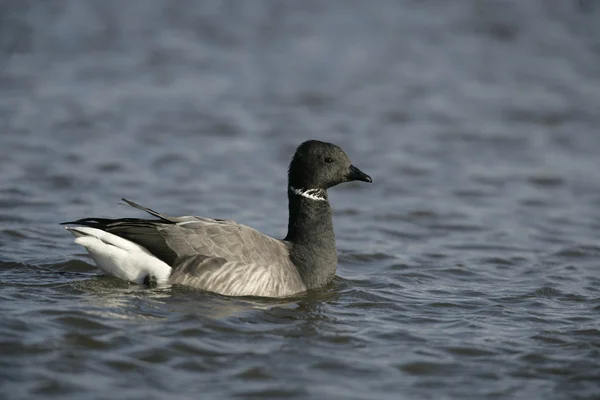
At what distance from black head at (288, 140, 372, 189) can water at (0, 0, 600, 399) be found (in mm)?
1186

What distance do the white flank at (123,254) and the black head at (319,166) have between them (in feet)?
6.36

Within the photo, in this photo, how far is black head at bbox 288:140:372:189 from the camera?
34.7ft

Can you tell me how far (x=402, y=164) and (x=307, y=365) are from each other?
25.9 ft

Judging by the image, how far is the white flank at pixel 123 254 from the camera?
9625 mm

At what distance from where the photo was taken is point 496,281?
36.2ft

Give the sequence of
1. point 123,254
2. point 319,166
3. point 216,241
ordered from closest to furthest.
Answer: point 123,254 → point 216,241 → point 319,166

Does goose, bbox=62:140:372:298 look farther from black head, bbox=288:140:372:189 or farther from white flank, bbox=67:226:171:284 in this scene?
black head, bbox=288:140:372:189

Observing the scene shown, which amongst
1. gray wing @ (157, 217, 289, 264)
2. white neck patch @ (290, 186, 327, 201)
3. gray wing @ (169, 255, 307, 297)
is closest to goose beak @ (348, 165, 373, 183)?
white neck patch @ (290, 186, 327, 201)

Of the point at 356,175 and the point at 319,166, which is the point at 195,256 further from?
the point at 356,175

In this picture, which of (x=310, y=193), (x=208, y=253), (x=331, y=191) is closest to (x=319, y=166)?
(x=310, y=193)

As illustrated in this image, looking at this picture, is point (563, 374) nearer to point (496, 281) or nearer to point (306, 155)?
point (496, 281)

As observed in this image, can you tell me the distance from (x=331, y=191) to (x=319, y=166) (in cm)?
421

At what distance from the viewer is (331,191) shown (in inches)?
582

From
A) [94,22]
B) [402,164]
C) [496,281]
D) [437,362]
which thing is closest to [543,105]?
[402,164]
